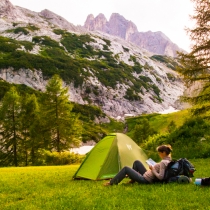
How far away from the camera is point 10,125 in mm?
44688

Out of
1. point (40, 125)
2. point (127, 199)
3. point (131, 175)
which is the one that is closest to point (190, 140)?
point (131, 175)

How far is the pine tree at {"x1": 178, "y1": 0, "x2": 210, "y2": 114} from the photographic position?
2480 centimetres

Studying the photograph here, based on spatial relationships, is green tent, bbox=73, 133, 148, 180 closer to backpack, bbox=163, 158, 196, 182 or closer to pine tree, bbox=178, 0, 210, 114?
backpack, bbox=163, 158, 196, 182

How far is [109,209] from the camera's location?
7004 millimetres

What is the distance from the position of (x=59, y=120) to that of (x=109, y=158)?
97.2ft

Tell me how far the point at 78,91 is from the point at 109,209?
429 ft

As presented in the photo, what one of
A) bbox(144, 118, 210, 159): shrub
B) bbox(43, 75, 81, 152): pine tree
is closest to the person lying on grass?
bbox(144, 118, 210, 159): shrub

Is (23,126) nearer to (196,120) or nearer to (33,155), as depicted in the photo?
(33,155)

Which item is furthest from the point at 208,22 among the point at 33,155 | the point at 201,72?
the point at 33,155

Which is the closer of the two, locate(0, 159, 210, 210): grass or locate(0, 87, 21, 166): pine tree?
locate(0, 159, 210, 210): grass

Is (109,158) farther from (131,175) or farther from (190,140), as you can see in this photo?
(190,140)

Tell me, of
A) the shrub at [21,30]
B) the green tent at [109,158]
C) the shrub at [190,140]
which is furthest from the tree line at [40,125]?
the shrub at [21,30]

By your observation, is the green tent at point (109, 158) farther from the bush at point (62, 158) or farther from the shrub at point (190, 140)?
the bush at point (62, 158)

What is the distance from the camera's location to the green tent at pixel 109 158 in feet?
44.6
